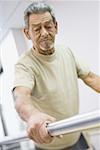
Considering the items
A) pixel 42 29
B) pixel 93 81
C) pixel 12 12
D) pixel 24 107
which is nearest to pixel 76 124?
pixel 24 107

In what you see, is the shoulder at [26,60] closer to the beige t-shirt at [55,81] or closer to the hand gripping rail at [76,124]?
the beige t-shirt at [55,81]

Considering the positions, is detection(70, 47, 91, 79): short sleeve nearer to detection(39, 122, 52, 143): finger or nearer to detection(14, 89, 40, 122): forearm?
detection(14, 89, 40, 122): forearm

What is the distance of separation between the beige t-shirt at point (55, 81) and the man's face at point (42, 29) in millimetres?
104

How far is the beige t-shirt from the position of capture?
1.42 m

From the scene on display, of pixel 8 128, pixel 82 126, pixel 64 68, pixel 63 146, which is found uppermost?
pixel 82 126

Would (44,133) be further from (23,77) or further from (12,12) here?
(12,12)

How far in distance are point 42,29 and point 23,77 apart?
0.81 ft

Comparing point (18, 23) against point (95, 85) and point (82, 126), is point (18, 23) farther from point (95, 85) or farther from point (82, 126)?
point (82, 126)

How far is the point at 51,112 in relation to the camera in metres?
1.48

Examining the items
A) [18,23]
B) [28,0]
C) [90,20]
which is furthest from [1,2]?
[90,20]

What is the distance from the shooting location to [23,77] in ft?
4.25

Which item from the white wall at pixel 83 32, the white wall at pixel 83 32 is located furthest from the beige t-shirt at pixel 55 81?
the white wall at pixel 83 32

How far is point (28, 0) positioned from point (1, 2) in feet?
1.07

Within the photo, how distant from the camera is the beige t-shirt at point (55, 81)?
1420 millimetres
